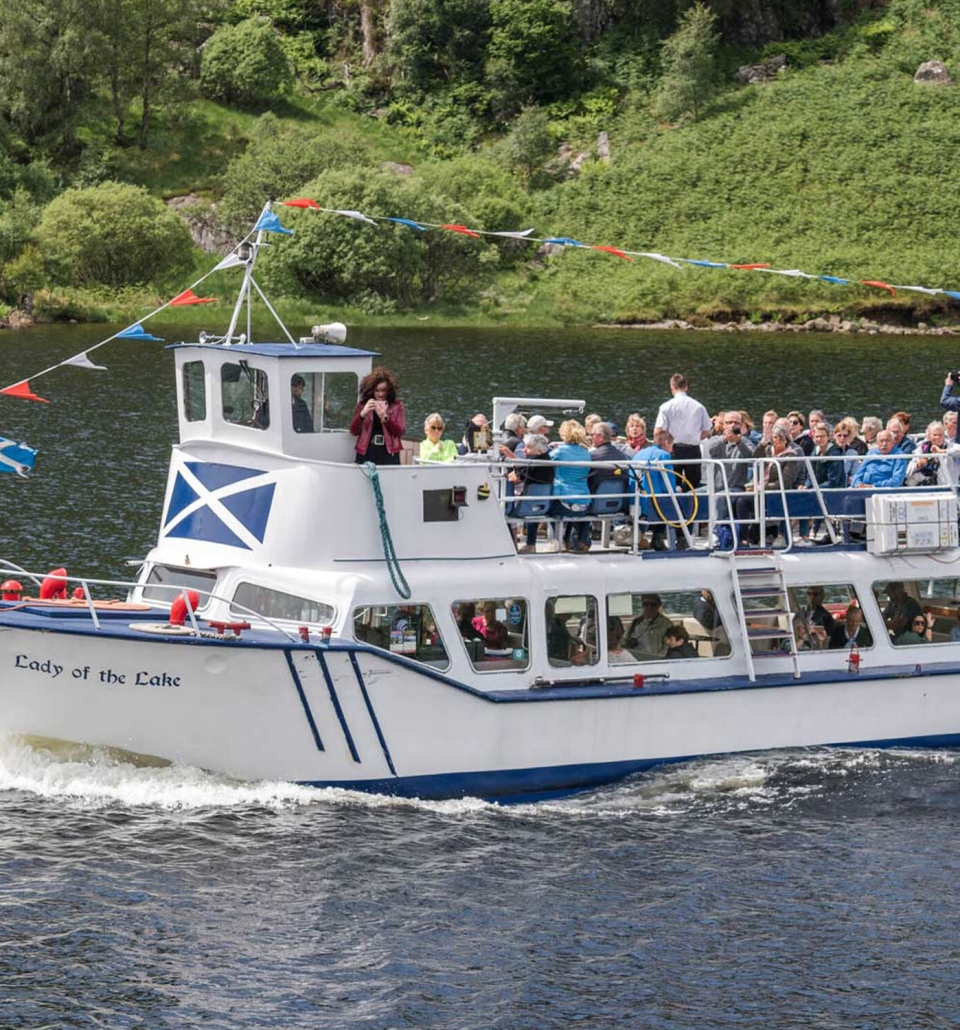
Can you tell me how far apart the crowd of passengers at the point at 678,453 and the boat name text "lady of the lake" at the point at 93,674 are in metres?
3.81

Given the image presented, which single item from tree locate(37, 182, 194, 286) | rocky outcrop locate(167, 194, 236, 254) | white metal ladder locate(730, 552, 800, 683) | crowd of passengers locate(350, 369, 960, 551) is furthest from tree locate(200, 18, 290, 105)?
white metal ladder locate(730, 552, 800, 683)

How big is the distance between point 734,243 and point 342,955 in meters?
88.1

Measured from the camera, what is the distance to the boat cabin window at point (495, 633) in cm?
2117

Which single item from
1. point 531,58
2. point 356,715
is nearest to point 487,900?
point 356,715

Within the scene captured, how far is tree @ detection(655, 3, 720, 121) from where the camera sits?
378 feet

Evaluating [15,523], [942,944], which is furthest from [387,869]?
[15,523]

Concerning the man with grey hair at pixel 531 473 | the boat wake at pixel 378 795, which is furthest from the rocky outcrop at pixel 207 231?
the boat wake at pixel 378 795

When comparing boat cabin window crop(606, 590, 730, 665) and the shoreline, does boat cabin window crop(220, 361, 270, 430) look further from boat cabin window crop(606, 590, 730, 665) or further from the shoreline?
the shoreline

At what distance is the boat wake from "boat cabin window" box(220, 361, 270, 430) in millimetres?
4501

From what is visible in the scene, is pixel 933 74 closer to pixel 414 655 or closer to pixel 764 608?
pixel 764 608

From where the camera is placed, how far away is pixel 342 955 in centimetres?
1745

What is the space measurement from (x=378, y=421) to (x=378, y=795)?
473 centimetres

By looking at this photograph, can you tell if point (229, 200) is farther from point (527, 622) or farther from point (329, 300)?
point (527, 622)

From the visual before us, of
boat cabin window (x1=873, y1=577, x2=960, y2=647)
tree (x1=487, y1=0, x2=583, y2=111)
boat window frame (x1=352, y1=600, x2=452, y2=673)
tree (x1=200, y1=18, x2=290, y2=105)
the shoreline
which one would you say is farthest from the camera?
tree (x1=487, y1=0, x2=583, y2=111)
